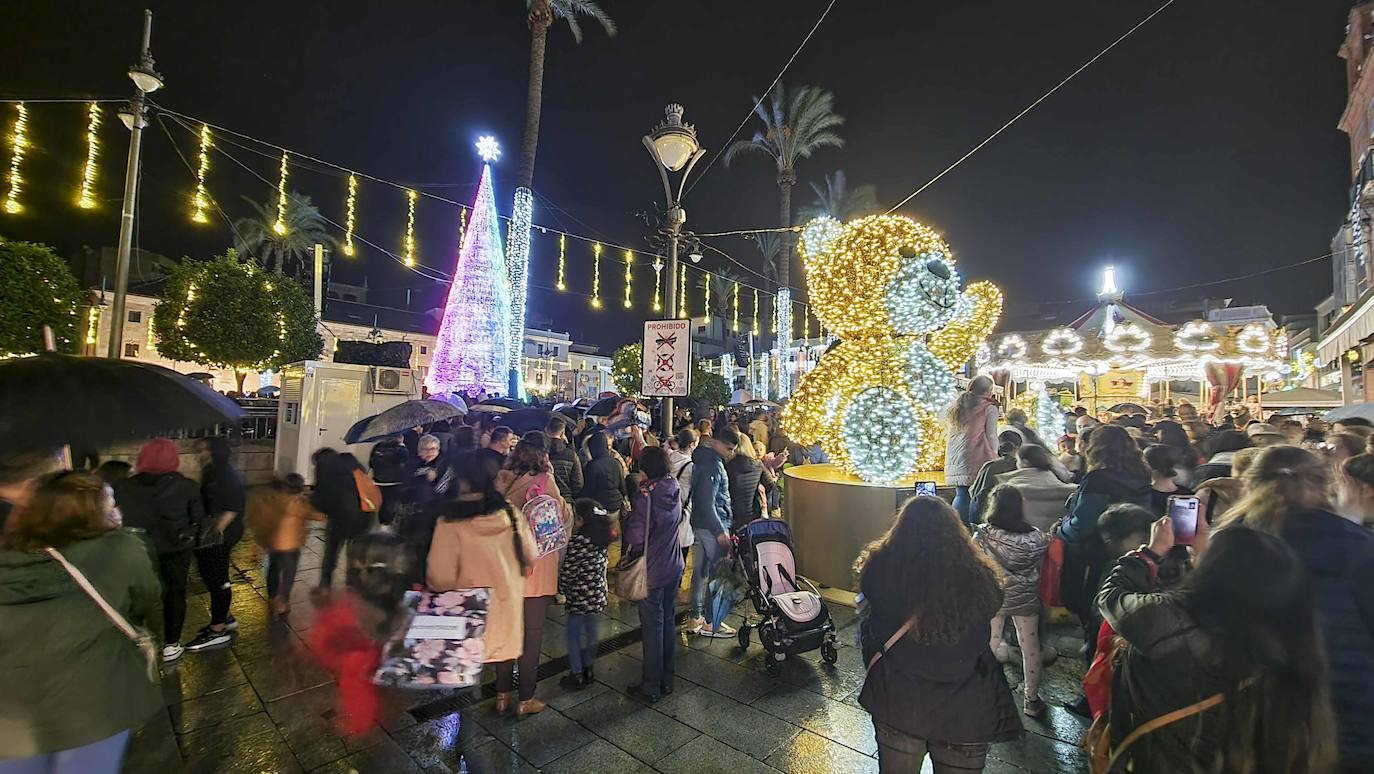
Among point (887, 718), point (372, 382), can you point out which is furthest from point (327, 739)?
point (372, 382)

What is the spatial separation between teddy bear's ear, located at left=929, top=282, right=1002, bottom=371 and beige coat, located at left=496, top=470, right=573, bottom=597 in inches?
218

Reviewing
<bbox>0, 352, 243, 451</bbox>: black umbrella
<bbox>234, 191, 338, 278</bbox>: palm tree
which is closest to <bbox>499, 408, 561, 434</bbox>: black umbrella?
<bbox>0, 352, 243, 451</bbox>: black umbrella

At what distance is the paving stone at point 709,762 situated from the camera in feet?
11.0

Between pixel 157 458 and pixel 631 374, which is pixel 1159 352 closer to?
pixel 157 458

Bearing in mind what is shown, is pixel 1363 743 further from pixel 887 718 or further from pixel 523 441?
pixel 523 441

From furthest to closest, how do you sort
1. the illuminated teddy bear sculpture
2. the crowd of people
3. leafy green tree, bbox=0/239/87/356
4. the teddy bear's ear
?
1. leafy green tree, bbox=0/239/87/356
2. the teddy bear's ear
3. the illuminated teddy bear sculpture
4. the crowd of people

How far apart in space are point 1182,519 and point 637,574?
3.13 meters

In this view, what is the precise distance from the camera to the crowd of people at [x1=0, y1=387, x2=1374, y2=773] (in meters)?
1.81

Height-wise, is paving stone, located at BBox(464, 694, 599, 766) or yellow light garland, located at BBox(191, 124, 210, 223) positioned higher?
yellow light garland, located at BBox(191, 124, 210, 223)

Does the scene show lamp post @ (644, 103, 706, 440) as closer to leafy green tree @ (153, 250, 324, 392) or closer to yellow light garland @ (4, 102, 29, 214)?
yellow light garland @ (4, 102, 29, 214)

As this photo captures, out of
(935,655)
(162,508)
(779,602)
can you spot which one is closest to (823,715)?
(779,602)

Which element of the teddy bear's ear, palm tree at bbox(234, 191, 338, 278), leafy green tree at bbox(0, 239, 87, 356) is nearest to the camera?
the teddy bear's ear

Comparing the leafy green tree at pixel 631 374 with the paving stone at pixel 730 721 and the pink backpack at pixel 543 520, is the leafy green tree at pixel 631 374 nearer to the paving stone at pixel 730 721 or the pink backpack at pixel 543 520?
the paving stone at pixel 730 721

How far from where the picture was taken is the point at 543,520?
12.8ft
